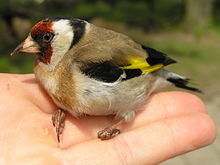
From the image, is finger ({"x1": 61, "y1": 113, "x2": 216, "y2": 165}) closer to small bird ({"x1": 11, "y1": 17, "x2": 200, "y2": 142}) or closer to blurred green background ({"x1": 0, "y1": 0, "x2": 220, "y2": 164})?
small bird ({"x1": 11, "y1": 17, "x2": 200, "y2": 142})

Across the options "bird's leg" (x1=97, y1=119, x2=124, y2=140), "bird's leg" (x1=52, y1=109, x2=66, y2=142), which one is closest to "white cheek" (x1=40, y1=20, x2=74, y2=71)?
"bird's leg" (x1=52, y1=109, x2=66, y2=142)

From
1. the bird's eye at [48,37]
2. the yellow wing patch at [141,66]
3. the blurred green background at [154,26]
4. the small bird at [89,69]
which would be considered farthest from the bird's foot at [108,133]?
the blurred green background at [154,26]

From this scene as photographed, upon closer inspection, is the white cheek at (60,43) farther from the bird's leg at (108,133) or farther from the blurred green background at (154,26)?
the blurred green background at (154,26)

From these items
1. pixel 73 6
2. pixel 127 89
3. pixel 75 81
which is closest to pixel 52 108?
pixel 75 81

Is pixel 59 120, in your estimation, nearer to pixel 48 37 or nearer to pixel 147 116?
pixel 48 37

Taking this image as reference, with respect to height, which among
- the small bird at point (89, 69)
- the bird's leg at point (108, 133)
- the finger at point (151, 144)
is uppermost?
the small bird at point (89, 69)
